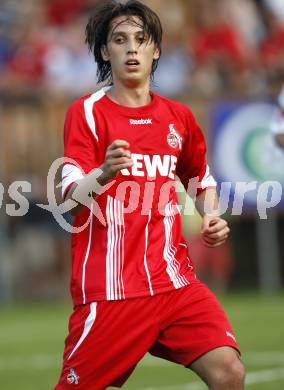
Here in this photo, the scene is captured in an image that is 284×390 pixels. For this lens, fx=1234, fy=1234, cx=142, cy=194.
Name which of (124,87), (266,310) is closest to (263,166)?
(266,310)

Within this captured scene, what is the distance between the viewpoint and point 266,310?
13477 mm

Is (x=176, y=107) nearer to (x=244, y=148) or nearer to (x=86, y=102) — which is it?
(x=86, y=102)

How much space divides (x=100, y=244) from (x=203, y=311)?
1.93 feet

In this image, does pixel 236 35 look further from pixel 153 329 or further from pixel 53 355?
pixel 153 329

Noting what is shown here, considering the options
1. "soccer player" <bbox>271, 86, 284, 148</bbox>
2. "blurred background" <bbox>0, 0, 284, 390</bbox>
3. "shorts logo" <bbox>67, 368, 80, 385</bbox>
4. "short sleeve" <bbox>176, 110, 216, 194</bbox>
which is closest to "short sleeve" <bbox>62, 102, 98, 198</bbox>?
"short sleeve" <bbox>176, 110, 216, 194</bbox>

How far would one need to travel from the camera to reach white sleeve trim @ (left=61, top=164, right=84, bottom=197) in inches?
227

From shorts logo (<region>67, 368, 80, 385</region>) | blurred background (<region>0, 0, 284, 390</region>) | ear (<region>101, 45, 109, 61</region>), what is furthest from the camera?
blurred background (<region>0, 0, 284, 390</region>)

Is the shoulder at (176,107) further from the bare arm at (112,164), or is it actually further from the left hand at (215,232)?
the bare arm at (112,164)

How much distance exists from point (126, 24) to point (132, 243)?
1.09 m

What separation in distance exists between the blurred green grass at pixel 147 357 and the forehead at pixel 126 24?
3.22 m

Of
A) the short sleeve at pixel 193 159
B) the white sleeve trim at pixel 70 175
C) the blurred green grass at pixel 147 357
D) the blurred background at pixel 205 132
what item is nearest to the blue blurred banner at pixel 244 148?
the blurred background at pixel 205 132

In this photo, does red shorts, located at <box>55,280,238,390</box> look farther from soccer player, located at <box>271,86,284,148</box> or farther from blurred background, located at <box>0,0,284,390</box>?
blurred background, located at <box>0,0,284,390</box>

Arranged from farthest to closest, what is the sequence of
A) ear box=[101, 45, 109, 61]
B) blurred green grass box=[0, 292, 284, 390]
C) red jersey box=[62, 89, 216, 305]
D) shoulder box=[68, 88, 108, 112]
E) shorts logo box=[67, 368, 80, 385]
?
1. blurred green grass box=[0, 292, 284, 390]
2. ear box=[101, 45, 109, 61]
3. shoulder box=[68, 88, 108, 112]
4. red jersey box=[62, 89, 216, 305]
5. shorts logo box=[67, 368, 80, 385]

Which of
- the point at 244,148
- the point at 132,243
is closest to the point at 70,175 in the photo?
the point at 132,243
